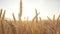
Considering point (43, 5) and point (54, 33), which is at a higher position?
point (43, 5)

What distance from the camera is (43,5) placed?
1078 mm

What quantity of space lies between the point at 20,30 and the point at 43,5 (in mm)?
628

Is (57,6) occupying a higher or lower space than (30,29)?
higher

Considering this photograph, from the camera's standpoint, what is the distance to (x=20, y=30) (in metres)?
0.48

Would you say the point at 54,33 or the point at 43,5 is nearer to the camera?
the point at 54,33

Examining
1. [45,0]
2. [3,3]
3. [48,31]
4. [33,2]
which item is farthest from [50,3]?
[48,31]

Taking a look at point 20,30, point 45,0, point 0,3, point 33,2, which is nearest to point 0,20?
point 20,30

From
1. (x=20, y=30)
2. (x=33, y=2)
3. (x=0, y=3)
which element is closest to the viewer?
(x=20, y=30)

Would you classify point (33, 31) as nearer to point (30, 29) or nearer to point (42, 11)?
point (30, 29)

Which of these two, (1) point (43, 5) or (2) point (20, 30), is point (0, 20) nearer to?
(2) point (20, 30)

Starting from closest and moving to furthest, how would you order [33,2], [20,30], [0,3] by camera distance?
[20,30]
[0,3]
[33,2]

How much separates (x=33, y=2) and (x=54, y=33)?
20.7 inches

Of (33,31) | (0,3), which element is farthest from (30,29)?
(0,3)

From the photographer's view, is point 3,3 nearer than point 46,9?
Yes
